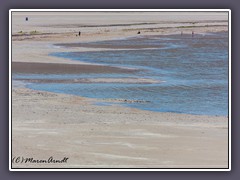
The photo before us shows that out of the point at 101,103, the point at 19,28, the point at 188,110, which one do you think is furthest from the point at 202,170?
the point at 19,28

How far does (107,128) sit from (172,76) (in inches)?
114

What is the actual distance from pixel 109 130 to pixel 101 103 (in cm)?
181

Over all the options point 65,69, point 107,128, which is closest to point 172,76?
point 107,128

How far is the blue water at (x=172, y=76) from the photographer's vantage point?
1805 centimetres

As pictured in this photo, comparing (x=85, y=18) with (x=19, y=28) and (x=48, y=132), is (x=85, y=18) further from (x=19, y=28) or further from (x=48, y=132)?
(x=48, y=132)

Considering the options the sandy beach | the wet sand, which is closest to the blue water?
the wet sand

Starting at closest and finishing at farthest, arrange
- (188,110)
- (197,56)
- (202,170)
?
(202,170) < (188,110) < (197,56)

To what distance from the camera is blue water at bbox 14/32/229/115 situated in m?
18.0

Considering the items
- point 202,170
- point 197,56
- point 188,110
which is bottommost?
point 202,170

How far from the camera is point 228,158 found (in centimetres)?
1692

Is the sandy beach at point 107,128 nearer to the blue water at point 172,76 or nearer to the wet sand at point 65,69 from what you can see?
the blue water at point 172,76

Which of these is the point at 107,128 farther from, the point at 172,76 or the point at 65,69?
the point at 65,69

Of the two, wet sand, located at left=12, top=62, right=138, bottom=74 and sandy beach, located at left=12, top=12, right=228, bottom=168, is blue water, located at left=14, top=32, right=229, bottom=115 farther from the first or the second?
sandy beach, located at left=12, top=12, right=228, bottom=168

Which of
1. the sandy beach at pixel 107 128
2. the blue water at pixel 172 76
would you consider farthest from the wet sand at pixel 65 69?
the sandy beach at pixel 107 128
